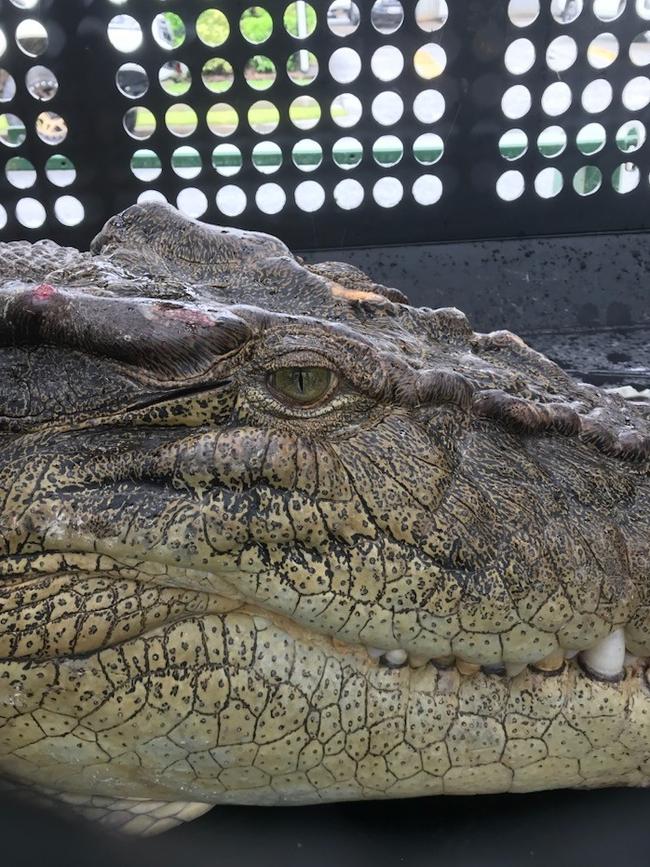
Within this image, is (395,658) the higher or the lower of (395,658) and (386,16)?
the lower

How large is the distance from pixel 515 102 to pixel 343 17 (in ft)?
2.15

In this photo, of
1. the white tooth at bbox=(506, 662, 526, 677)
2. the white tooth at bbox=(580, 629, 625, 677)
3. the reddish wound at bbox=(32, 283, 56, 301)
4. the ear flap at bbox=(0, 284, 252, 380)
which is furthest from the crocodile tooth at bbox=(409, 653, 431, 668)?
the reddish wound at bbox=(32, 283, 56, 301)

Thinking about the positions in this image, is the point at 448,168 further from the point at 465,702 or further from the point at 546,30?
the point at 465,702

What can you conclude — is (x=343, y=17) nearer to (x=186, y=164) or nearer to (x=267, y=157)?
(x=267, y=157)

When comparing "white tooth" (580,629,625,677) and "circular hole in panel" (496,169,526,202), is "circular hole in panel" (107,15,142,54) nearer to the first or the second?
"circular hole in panel" (496,169,526,202)

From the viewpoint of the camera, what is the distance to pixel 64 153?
2.96m

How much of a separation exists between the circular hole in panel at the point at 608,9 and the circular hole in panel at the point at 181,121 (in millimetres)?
1325

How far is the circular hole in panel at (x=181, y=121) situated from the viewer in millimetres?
2965

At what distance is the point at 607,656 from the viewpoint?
1.28m

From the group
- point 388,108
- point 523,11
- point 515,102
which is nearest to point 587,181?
point 515,102

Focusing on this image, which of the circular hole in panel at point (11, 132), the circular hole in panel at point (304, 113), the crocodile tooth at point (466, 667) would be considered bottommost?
the crocodile tooth at point (466, 667)

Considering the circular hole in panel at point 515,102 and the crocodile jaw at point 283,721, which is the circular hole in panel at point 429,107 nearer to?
the circular hole in panel at point 515,102

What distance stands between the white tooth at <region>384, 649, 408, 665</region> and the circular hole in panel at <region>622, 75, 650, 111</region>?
2.43 metres

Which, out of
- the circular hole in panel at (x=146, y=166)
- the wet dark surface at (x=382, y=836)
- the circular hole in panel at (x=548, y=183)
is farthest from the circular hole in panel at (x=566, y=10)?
the wet dark surface at (x=382, y=836)
